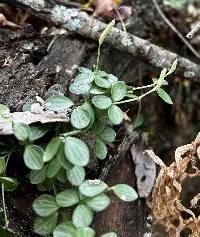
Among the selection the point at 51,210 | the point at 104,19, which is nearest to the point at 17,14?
the point at 104,19

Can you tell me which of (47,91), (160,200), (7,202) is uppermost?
(47,91)

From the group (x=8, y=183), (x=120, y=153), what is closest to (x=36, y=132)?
(x=8, y=183)

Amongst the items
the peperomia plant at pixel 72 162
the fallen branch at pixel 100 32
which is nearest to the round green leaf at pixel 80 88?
the peperomia plant at pixel 72 162

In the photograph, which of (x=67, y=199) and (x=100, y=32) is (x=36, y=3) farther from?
(x=67, y=199)

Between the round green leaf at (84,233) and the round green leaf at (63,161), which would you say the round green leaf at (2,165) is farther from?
the round green leaf at (84,233)

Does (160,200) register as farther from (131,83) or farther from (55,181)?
(131,83)

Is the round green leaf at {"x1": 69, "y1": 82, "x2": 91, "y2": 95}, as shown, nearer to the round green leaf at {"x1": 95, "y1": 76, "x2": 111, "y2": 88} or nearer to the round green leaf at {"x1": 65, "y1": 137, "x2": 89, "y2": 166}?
the round green leaf at {"x1": 95, "y1": 76, "x2": 111, "y2": 88}

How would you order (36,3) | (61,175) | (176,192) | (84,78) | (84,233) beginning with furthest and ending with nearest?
(36,3) → (176,192) → (84,78) → (61,175) → (84,233)
